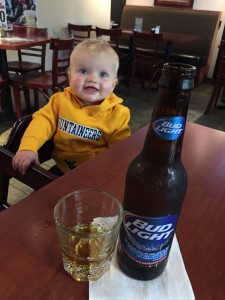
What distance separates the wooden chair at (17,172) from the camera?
725mm

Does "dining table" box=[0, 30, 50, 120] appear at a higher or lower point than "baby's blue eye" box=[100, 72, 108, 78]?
lower

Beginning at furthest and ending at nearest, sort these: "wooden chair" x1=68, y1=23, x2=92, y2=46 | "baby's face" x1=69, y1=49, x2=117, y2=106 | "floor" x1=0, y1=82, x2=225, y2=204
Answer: "wooden chair" x1=68, y1=23, x2=92, y2=46 < "floor" x1=0, y1=82, x2=225, y2=204 < "baby's face" x1=69, y1=49, x2=117, y2=106

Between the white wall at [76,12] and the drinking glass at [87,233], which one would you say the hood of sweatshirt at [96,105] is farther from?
the white wall at [76,12]

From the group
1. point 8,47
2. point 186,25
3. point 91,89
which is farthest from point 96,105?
point 186,25

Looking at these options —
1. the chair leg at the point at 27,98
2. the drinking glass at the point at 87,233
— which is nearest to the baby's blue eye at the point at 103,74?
the drinking glass at the point at 87,233

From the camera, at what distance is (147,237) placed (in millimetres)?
405

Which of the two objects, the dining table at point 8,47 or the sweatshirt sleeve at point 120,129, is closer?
the sweatshirt sleeve at point 120,129

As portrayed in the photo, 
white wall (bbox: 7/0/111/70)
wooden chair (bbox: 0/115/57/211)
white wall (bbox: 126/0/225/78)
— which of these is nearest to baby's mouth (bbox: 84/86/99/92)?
wooden chair (bbox: 0/115/57/211)

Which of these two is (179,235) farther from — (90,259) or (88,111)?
(88,111)

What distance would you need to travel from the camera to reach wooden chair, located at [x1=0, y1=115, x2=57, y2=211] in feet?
2.38

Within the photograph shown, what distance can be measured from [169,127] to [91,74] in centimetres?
70

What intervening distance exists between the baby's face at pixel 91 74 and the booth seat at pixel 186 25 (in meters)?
3.93

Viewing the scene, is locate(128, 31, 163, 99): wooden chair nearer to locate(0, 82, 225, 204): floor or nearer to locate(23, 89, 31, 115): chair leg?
locate(0, 82, 225, 204): floor

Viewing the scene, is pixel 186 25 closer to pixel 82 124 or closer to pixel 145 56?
pixel 145 56
